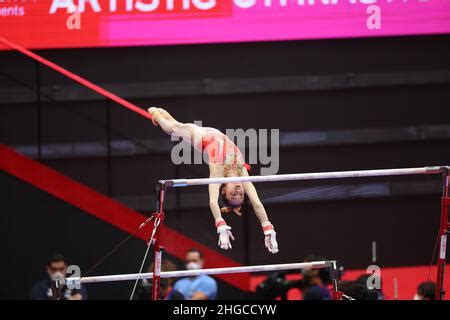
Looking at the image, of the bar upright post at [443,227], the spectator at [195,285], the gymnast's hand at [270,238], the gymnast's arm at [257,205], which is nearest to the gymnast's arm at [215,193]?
the gymnast's arm at [257,205]

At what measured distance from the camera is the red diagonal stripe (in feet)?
27.4

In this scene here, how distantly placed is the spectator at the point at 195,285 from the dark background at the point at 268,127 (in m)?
0.57

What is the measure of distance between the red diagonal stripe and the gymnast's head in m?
1.78

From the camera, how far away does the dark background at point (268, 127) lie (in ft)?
27.0

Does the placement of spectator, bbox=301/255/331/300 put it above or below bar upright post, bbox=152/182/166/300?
below

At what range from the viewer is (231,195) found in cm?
666

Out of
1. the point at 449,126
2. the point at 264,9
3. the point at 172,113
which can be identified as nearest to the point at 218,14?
the point at 264,9

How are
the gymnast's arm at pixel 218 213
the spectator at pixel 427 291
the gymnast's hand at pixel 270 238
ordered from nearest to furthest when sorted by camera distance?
the gymnast's arm at pixel 218 213
the gymnast's hand at pixel 270 238
the spectator at pixel 427 291

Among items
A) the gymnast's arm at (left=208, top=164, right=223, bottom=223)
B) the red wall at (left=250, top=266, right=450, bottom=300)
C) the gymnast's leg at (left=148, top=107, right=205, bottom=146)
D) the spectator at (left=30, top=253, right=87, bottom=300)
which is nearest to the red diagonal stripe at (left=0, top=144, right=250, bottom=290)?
the spectator at (left=30, top=253, right=87, bottom=300)

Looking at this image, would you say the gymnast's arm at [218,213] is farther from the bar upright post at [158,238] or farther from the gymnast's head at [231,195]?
the bar upright post at [158,238]

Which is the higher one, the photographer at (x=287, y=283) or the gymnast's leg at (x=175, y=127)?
the gymnast's leg at (x=175, y=127)

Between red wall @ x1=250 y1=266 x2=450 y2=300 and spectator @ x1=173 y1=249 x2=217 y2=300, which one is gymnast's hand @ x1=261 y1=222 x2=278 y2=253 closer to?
spectator @ x1=173 y1=249 x2=217 y2=300

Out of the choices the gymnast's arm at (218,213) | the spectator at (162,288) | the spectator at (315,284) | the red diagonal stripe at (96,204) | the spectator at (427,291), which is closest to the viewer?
the gymnast's arm at (218,213)

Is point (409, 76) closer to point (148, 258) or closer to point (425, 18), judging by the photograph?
point (425, 18)
